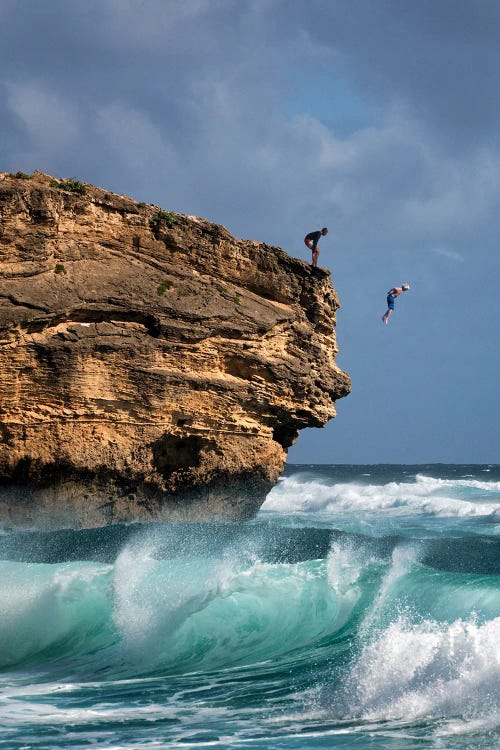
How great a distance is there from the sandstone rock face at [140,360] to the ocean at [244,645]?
1.93 metres

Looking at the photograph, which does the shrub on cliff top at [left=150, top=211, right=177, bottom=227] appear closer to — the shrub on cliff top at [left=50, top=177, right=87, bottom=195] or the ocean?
the shrub on cliff top at [left=50, top=177, right=87, bottom=195]

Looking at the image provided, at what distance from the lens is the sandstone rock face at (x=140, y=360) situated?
51.9 feet

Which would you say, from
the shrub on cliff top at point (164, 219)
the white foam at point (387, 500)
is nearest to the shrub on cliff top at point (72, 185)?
the shrub on cliff top at point (164, 219)

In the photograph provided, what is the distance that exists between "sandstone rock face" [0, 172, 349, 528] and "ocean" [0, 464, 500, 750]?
1932 mm

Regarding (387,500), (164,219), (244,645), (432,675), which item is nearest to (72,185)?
(164,219)

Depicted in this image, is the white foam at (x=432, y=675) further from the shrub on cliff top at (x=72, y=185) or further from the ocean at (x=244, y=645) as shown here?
the shrub on cliff top at (x=72, y=185)

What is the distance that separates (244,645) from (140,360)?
859cm

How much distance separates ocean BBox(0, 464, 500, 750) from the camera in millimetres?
6379

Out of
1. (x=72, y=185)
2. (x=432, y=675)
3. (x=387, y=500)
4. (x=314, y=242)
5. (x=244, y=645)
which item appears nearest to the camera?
(x=432, y=675)

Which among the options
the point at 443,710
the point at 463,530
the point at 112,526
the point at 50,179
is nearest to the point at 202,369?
the point at 112,526

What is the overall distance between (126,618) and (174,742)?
173 inches

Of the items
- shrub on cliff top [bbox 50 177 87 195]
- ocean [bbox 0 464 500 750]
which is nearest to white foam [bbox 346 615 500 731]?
ocean [bbox 0 464 500 750]

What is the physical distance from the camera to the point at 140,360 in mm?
17062

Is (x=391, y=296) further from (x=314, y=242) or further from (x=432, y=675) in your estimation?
(x=432, y=675)
